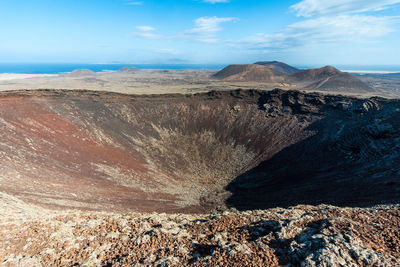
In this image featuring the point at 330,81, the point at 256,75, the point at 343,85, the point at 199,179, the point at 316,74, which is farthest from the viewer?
the point at 256,75

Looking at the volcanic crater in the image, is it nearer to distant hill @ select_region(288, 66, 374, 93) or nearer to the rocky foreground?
the rocky foreground

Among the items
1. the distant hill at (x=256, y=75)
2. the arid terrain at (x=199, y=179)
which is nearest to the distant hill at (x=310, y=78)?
the distant hill at (x=256, y=75)

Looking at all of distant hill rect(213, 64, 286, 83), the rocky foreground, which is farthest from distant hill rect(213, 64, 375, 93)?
the rocky foreground

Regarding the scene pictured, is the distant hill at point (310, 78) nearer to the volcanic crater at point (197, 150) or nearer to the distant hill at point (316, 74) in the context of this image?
the distant hill at point (316, 74)

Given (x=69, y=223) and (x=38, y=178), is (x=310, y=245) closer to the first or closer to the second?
(x=69, y=223)

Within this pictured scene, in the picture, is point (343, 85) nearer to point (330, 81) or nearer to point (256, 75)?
point (330, 81)

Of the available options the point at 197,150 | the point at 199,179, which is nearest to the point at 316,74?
the point at 197,150

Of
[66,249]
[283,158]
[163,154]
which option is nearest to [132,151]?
[163,154]
